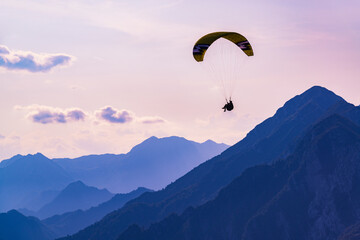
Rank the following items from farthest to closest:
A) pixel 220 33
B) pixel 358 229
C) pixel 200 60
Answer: pixel 358 229 < pixel 200 60 < pixel 220 33

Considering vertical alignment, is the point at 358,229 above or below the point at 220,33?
below

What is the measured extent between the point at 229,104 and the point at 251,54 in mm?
10079

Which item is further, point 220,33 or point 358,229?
point 358,229

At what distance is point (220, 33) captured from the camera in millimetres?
68562

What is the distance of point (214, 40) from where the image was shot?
69.5m

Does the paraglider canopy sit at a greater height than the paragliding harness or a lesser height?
greater

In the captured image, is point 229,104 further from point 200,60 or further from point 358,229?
point 358,229

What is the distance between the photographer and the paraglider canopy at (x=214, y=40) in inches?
2705

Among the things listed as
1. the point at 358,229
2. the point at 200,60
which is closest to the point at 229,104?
the point at 200,60

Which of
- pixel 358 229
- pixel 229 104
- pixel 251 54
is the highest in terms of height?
pixel 251 54

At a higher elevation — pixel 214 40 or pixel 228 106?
pixel 214 40

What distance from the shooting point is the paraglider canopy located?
68706 millimetres

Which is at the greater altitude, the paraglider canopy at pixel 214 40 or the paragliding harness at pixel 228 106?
the paraglider canopy at pixel 214 40

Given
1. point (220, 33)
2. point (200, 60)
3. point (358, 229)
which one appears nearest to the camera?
point (220, 33)
